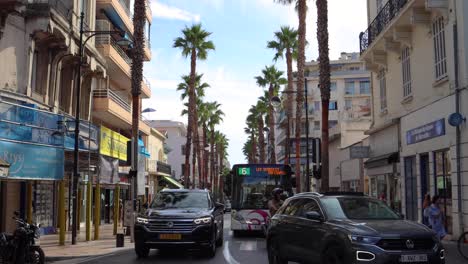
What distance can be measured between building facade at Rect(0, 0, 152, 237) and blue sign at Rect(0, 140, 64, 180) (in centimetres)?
4

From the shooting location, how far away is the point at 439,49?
20.9 meters

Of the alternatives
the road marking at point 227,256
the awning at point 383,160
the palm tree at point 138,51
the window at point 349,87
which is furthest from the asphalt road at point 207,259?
the window at point 349,87

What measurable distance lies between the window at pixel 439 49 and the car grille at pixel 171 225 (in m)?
11.6

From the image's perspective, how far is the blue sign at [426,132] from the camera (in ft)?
66.0

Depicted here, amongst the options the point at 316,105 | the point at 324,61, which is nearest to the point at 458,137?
the point at 324,61

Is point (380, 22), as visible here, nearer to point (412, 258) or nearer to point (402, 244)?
point (402, 244)

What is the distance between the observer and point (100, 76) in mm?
30734

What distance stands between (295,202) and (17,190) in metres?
14.4

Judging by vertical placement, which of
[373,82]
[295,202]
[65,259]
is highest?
[373,82]

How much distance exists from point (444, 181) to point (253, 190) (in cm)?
761

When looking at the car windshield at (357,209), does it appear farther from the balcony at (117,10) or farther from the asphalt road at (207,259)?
the balcony at (117,10)

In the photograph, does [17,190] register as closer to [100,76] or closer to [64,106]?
[64,106]

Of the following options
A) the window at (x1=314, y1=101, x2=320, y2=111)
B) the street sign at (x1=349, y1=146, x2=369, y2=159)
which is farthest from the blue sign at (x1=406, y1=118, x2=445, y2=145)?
the window at (x1=314, y1=101, x2=320, y2=111)

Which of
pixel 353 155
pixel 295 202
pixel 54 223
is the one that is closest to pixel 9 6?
pixel 54 223
